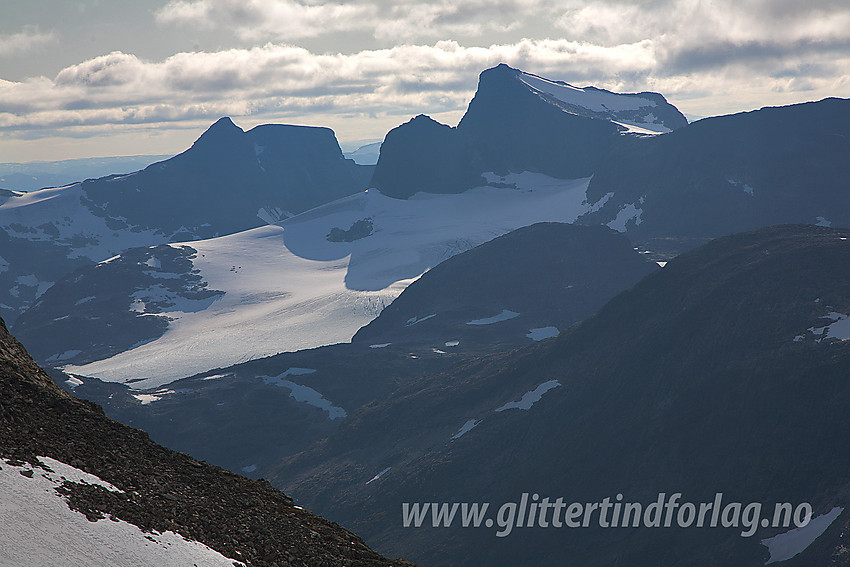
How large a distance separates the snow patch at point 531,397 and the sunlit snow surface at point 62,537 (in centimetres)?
7438

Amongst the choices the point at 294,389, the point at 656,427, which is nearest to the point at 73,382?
the point at 294,389

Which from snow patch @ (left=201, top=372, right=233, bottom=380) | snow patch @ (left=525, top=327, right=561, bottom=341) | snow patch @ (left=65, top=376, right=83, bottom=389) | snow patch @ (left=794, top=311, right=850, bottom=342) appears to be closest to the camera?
snow patch @ (left=794, top=311, right=850, bottom=342)

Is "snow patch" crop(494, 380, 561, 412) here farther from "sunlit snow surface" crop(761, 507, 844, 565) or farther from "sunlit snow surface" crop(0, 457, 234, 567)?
"sunlit snow surface" crop(0, 457, 234, 567)

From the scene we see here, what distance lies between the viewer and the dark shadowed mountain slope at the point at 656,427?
67.9 meters

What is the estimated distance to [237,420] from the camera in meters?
146

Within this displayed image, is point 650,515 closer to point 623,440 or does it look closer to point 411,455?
point 623,440

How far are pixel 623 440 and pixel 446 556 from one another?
73.2 ft

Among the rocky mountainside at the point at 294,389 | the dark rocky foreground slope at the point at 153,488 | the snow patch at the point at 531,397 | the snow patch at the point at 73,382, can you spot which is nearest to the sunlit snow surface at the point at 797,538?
the snow patch at the point at 531,397

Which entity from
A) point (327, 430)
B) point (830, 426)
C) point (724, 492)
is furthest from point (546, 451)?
point (327, 430)

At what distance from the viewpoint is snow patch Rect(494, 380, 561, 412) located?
96.7 metres

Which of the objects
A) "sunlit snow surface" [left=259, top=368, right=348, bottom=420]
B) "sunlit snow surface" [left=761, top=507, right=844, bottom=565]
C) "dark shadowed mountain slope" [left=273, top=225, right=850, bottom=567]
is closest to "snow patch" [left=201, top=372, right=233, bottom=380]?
"sunlit snow surface" [left=259, top=368, right=348, bottom=420]

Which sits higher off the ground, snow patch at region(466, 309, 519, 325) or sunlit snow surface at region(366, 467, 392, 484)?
snow patch at region(466, 309, 519, 325)

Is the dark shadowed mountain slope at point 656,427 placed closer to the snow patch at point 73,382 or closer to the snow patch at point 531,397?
the snow patch at point 531,397

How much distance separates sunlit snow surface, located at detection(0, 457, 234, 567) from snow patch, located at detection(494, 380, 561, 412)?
244 ft
